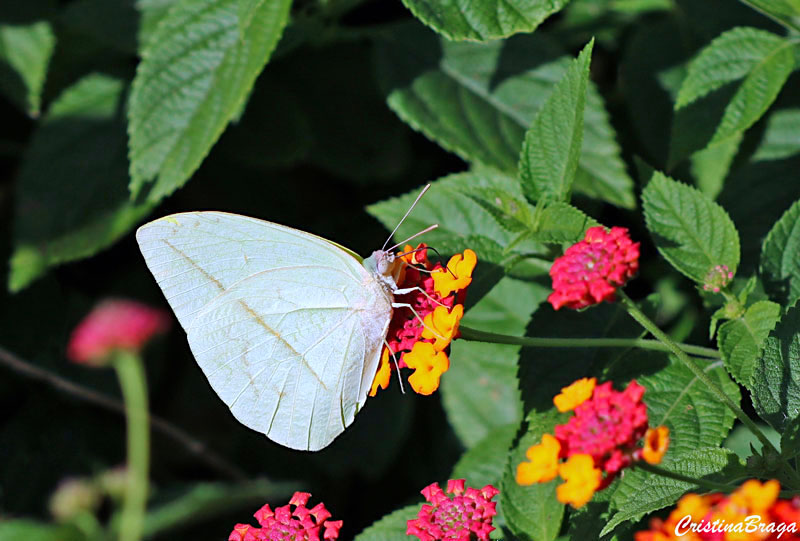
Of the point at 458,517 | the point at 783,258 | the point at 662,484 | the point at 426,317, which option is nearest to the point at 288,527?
→ the point at 458,517

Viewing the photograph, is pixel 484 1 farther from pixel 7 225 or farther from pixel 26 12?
pixel 7 225

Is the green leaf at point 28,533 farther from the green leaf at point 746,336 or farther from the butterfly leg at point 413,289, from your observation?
the green leaf at point 746,336

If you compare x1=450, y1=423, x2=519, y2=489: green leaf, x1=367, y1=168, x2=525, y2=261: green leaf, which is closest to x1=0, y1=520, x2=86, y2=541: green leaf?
x1=450, y1=423, x2=519, y2=489: green leaf

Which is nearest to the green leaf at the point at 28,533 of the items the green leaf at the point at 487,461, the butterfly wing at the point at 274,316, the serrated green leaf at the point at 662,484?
the butterfly wing at the point at 274,316

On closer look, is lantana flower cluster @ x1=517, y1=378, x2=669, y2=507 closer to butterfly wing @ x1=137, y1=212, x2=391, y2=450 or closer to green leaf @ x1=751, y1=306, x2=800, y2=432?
green leaf @ x1=751, y1=306, x2=800, y2=432

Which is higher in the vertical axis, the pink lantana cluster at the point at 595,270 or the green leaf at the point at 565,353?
the pink lantana cluster at the point at 595,270

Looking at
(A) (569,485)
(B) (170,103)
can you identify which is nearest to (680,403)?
(A) (569,485)

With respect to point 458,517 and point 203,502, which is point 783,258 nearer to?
point 458,517
